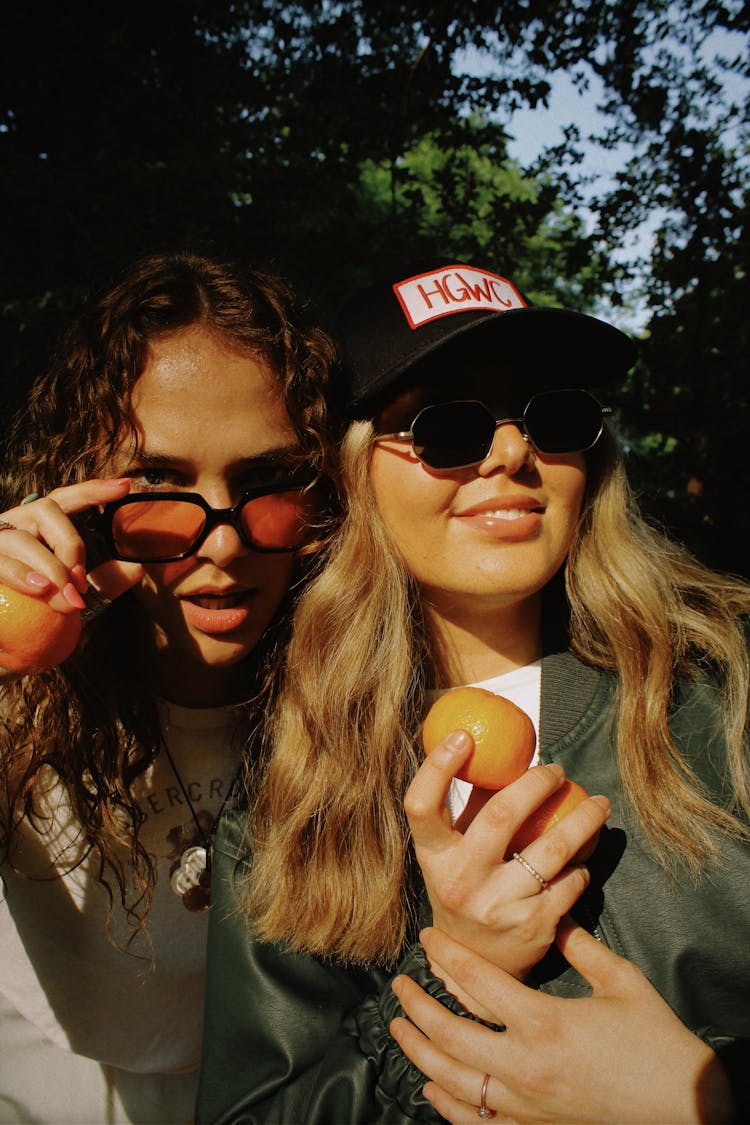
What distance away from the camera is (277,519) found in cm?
242

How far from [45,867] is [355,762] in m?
1.18

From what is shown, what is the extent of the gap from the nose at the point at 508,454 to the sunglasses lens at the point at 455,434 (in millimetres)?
23

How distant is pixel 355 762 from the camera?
2.36 metres

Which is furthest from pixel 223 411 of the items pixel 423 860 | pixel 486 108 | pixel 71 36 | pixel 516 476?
pixel 71 36

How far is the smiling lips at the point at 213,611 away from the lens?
2428mm

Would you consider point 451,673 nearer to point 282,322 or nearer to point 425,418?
point 425,418

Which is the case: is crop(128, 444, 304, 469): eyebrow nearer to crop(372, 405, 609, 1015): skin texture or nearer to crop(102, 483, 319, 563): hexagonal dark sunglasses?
crop(102, 483, 319, 563): hexagonal dark sunglasses

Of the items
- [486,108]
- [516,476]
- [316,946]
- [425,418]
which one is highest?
[486,108]

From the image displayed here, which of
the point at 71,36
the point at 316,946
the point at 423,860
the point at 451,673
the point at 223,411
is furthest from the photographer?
the point at 71,36

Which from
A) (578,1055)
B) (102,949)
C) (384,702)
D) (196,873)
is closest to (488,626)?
(384,702)

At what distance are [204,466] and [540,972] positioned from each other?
5.66 ft

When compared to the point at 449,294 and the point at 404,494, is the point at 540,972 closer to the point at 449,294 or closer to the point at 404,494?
the point at 404,494

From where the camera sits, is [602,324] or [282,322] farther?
[282,322]

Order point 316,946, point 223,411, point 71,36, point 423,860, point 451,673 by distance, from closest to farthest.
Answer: point 423,860 → point 316,946 → point 223,411 → point 451,673 → point 71,36
